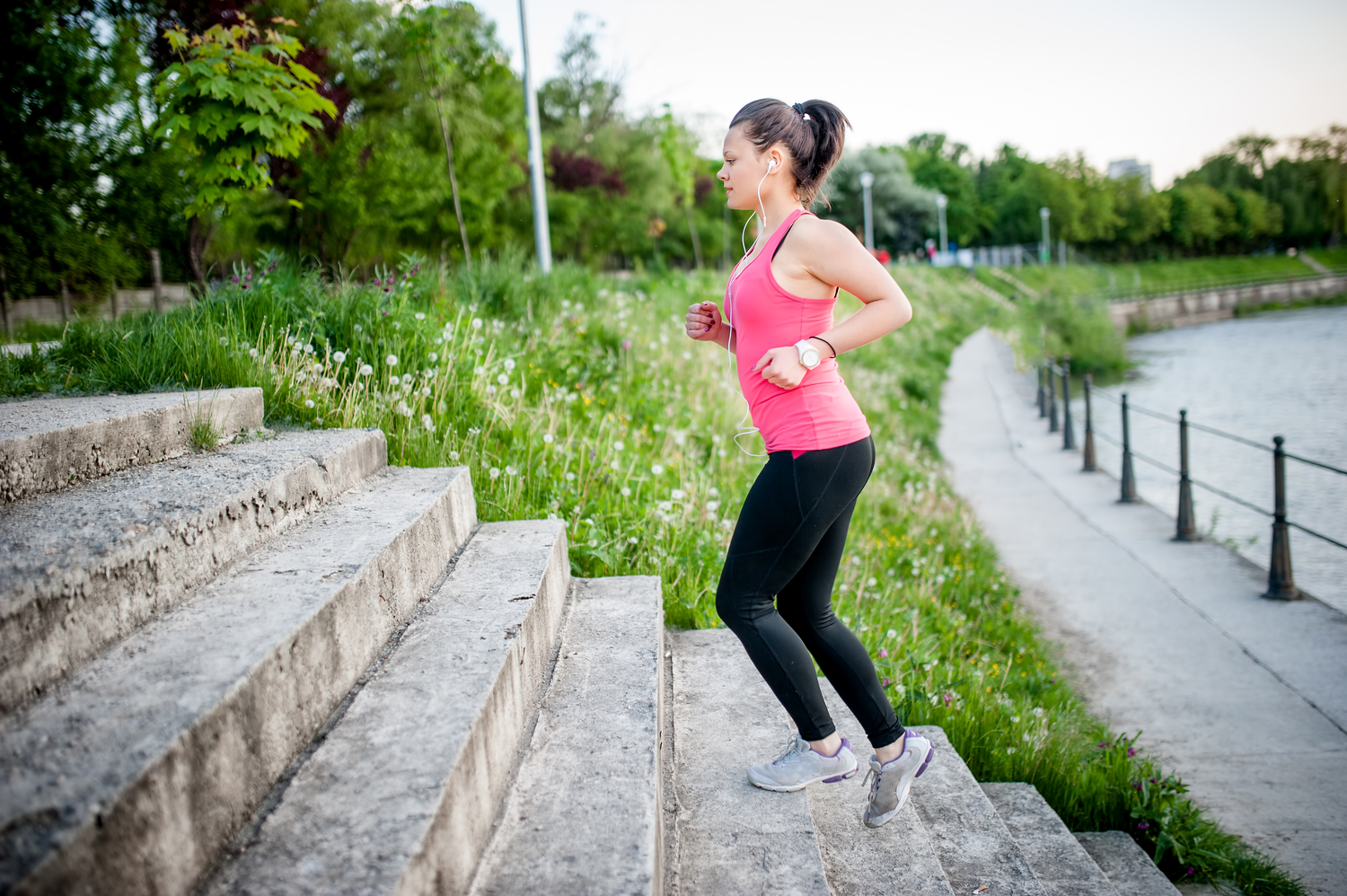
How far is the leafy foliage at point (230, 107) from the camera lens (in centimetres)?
497

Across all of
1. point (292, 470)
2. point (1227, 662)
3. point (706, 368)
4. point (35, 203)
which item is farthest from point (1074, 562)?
point (35, 203)

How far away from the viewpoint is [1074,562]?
7.00 meters

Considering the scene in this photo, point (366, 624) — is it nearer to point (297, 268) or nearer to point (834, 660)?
point (834, 660)

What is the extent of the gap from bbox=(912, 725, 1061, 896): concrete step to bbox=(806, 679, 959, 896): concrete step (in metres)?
0.09

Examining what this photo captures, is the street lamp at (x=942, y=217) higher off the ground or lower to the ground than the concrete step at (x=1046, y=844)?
higher

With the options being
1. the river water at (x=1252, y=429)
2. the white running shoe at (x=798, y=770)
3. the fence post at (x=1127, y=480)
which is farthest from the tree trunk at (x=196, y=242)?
the river water at (x=1252, y=429)

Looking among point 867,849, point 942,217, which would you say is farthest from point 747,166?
point 942,217

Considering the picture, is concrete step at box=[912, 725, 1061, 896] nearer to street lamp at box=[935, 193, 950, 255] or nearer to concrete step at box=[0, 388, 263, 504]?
concrete step at box=[0, 388, 263, 504]

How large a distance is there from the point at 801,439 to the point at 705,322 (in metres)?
0.61

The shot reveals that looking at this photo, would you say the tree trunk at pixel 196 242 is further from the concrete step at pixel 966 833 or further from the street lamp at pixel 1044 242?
the street lamp at pixel 1044 242

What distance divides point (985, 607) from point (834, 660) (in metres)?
3.77

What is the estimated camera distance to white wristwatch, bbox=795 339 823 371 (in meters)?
2.29

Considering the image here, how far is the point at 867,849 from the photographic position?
2486 millimetres

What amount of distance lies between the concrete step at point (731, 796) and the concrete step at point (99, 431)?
2014 millimetres
